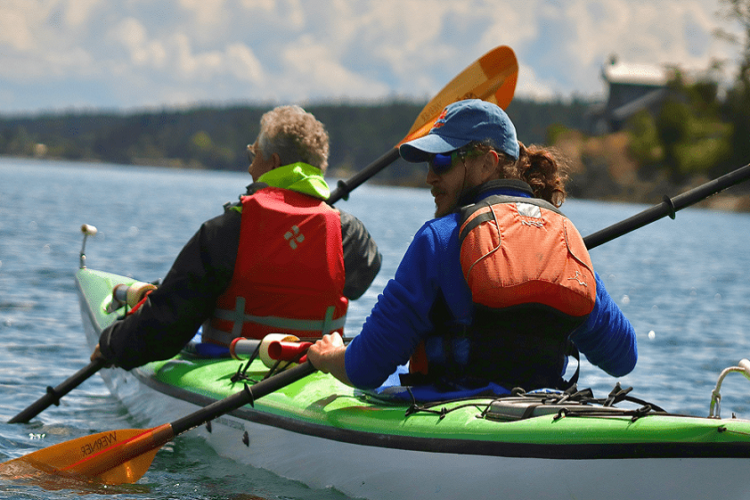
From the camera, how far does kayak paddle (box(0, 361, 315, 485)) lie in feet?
11.7

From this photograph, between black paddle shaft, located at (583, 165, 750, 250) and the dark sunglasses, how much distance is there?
1038 mm

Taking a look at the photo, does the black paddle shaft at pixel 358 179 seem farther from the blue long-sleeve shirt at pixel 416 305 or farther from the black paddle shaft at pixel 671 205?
the blue long-sleeve shirt at pixel 416 305

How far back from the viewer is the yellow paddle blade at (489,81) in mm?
4934

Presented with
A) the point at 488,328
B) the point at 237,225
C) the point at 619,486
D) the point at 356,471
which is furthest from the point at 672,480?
the point at 237,225

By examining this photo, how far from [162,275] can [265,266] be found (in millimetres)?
9024

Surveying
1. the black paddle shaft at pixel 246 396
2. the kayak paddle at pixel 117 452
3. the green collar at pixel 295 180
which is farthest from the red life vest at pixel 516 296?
the green collar at pixel 295 180

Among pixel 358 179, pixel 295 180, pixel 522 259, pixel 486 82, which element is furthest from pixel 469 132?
pixel 358 179

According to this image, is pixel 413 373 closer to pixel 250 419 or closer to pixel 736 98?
pixel 250 419

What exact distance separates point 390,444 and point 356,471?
0.29 m

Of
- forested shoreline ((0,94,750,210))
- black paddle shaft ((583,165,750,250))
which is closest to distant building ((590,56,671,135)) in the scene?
forested shoreline ((0,94,750,210))

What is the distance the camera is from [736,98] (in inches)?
2039

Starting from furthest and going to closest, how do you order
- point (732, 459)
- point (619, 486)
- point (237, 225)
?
point (237, 225), point (619, 486), point (732, 459)

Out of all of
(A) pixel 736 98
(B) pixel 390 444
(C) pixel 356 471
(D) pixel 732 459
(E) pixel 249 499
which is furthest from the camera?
(A) pixel 736 98

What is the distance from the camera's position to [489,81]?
16.4 ft
